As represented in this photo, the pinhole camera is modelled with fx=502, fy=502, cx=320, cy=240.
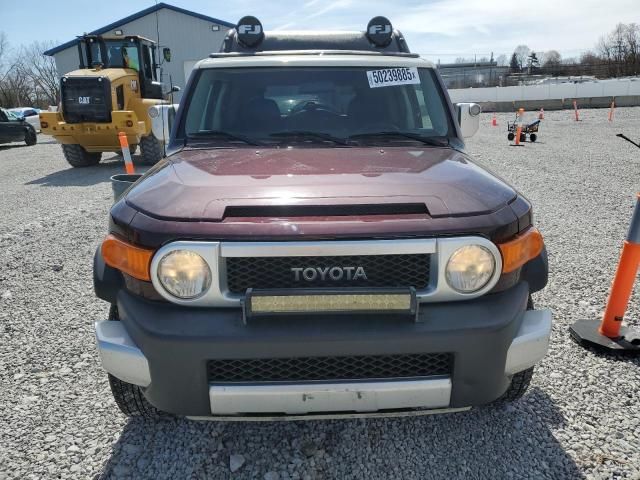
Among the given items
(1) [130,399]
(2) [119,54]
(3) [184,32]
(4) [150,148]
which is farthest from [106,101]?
(3) [184,32]

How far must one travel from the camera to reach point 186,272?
6.06 feet

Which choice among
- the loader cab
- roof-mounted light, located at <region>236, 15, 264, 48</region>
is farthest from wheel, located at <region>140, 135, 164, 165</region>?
roof-mounted light, located at <region>236, 15, 264, 48</region>

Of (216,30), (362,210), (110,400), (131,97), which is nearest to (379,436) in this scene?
(362,210)

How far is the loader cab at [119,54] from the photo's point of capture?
12.0 metres

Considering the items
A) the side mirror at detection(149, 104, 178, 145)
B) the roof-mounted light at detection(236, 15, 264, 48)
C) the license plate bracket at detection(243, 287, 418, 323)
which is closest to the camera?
the license plate bracket at detection(243, 287, 418, 323)

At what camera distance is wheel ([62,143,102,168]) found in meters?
11.7

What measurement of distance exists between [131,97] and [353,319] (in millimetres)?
11291

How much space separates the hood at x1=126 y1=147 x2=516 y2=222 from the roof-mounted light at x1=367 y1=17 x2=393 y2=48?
2186 mm

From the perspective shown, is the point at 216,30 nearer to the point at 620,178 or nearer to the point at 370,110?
the point at 620,178

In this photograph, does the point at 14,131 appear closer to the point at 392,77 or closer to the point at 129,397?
the point at 392,77

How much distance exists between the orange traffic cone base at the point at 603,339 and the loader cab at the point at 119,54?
1142 cm

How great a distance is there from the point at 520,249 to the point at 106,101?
10.9 metres

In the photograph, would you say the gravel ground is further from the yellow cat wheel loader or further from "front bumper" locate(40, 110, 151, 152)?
the yellow cat wheel loader

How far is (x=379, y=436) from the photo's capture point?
2426mm
